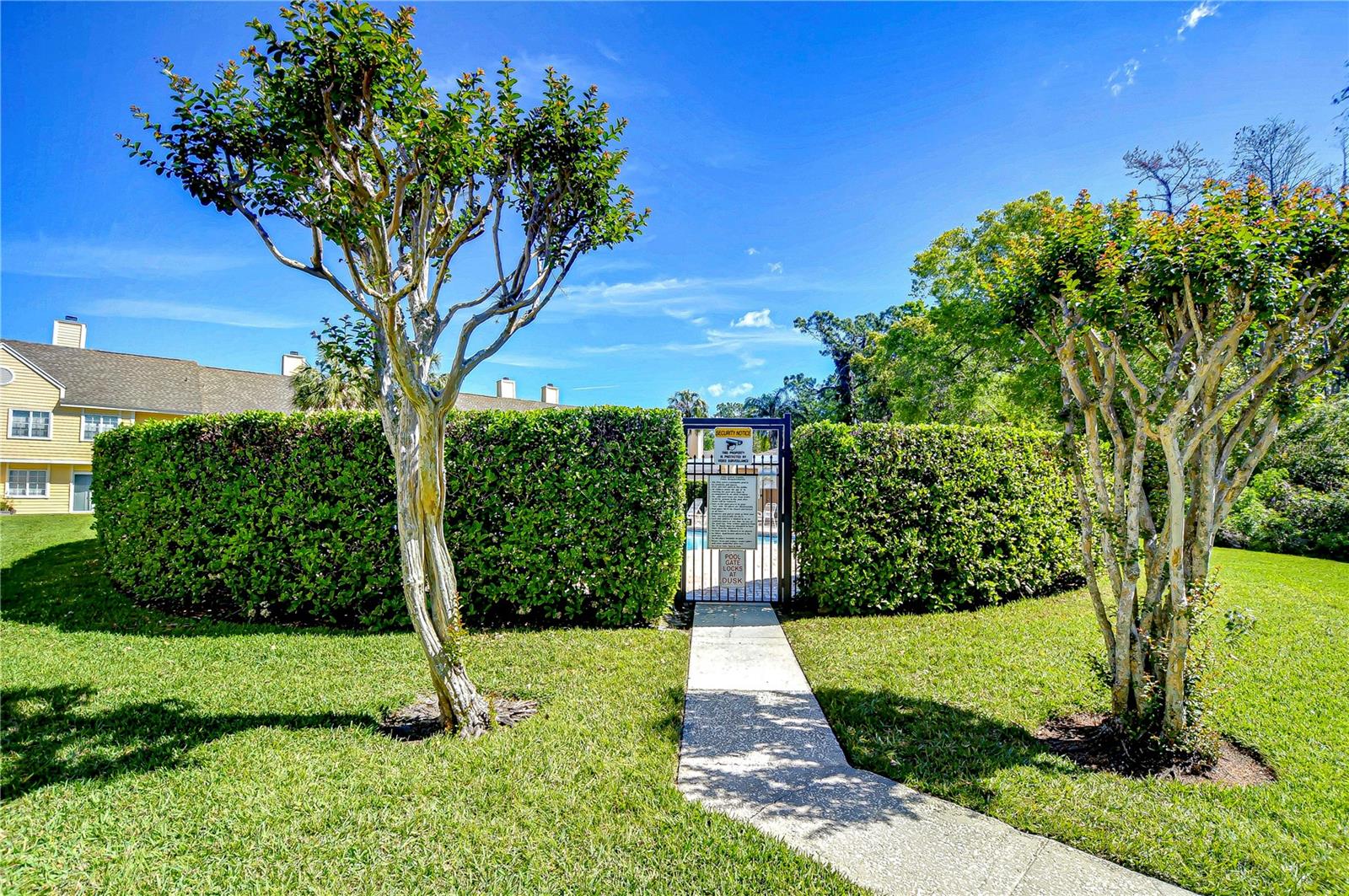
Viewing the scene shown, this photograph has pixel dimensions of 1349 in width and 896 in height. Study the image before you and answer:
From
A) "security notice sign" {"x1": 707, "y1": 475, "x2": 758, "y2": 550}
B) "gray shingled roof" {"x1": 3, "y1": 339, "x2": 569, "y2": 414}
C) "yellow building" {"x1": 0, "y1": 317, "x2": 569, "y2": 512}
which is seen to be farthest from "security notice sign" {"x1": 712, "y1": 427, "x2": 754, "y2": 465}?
"gray shingled roof" {"x1": 3, "y1": 339, "x2": 569, "y2": 414}

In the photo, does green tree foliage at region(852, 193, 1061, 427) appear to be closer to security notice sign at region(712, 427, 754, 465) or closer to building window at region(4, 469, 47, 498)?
security notice sign at region(712, 427, 754, 465)

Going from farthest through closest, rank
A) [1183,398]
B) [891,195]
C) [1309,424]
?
1. [1309,424]
2. [891,195]
3. [1183,398]

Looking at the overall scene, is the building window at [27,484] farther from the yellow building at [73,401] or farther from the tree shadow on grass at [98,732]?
the tree shadow on grass at [98,732]

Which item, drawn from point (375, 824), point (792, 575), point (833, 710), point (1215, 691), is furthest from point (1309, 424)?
point (375, 824)

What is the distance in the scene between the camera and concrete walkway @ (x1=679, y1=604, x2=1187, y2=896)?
2.47 m

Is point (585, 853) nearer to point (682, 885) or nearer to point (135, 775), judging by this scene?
point (682, 885)

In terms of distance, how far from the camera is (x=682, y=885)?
2404 millimetres

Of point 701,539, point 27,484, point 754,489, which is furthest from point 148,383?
point 754,489

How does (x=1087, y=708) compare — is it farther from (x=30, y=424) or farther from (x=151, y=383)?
(x=30, y=424)

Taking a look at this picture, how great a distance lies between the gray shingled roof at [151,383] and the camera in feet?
71.6

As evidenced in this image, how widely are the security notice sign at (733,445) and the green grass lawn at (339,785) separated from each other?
3225 millimetres

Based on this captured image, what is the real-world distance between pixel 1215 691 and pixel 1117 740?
67cm

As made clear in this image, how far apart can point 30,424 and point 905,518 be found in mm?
30858

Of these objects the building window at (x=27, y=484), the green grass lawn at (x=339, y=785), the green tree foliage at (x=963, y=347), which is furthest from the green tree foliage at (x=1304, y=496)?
the building window at (x=27, y=484)
